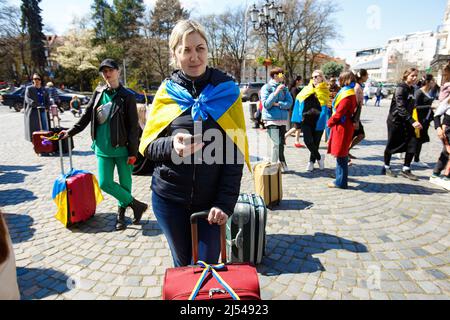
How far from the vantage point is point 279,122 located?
6.15 metres

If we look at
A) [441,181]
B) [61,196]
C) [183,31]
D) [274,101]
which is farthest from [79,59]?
[183,31]

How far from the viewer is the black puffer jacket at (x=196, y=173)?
183 cm

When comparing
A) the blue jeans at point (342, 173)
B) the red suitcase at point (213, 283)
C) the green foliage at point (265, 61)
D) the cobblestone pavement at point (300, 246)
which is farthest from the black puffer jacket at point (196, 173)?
the green foliage at point (265, 61)

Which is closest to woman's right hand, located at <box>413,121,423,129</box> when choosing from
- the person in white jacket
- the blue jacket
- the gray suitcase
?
the blue jacket

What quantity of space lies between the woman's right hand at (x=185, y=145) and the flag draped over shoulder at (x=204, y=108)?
0.22 metres

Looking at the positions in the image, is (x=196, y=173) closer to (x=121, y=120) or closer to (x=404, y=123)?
(x=121, y=120)

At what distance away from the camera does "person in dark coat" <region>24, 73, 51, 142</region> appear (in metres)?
8.74

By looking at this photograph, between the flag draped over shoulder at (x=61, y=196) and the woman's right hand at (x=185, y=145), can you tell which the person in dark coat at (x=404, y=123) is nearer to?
the woman's right hand at (x=185, y=145)

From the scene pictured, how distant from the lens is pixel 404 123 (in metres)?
6.18

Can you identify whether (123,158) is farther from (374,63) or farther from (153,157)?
(374,63)

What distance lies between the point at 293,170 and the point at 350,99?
229 centimetres

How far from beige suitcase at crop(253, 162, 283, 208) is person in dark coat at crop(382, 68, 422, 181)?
323 centimetres

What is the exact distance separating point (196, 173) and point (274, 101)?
449 centimetres

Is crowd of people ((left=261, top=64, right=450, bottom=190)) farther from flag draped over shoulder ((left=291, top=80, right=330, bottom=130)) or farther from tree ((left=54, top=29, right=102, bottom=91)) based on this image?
tree ((left=54, top=29, right=102, bottom=91))
